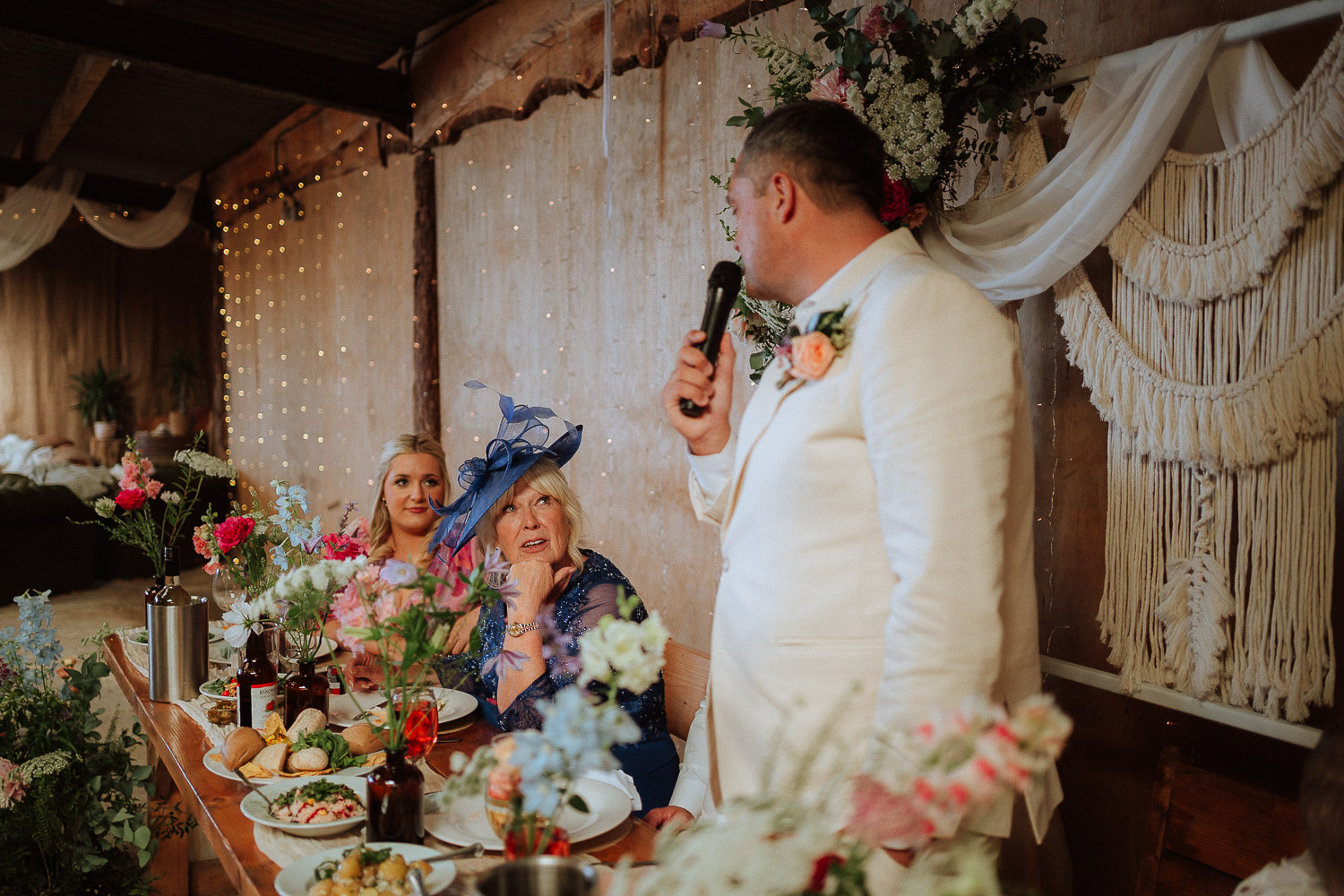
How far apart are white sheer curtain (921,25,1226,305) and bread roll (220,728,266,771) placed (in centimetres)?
165

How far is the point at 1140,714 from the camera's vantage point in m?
2.10

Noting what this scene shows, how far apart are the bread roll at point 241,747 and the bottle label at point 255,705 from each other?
165 mm

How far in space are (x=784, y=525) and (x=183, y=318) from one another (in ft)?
38.5

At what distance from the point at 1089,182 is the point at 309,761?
175cm

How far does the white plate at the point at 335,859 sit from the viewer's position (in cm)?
112

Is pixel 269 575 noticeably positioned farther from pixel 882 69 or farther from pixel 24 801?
pixel 882 69

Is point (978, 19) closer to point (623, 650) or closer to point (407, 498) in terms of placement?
point (623, 650)

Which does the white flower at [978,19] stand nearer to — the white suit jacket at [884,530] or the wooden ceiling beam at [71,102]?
the white suit jacket at [884,530]

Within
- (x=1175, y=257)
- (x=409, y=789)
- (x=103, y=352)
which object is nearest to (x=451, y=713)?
(x=409, y=789)

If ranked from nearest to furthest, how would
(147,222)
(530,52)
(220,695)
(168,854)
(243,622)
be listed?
(243,622) < (220,695) < (168,854) < (530,52) < (147,222)

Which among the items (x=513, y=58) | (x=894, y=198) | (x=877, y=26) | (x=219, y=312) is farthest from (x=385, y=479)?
(x=219, y=312)

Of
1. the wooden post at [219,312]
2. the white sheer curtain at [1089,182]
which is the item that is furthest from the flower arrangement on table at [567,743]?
the wooden post at [219,312]

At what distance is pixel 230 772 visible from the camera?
1.59 m

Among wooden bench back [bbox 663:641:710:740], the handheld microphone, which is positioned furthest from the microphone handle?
wooden bench back [bbox 663:641:710:740]
